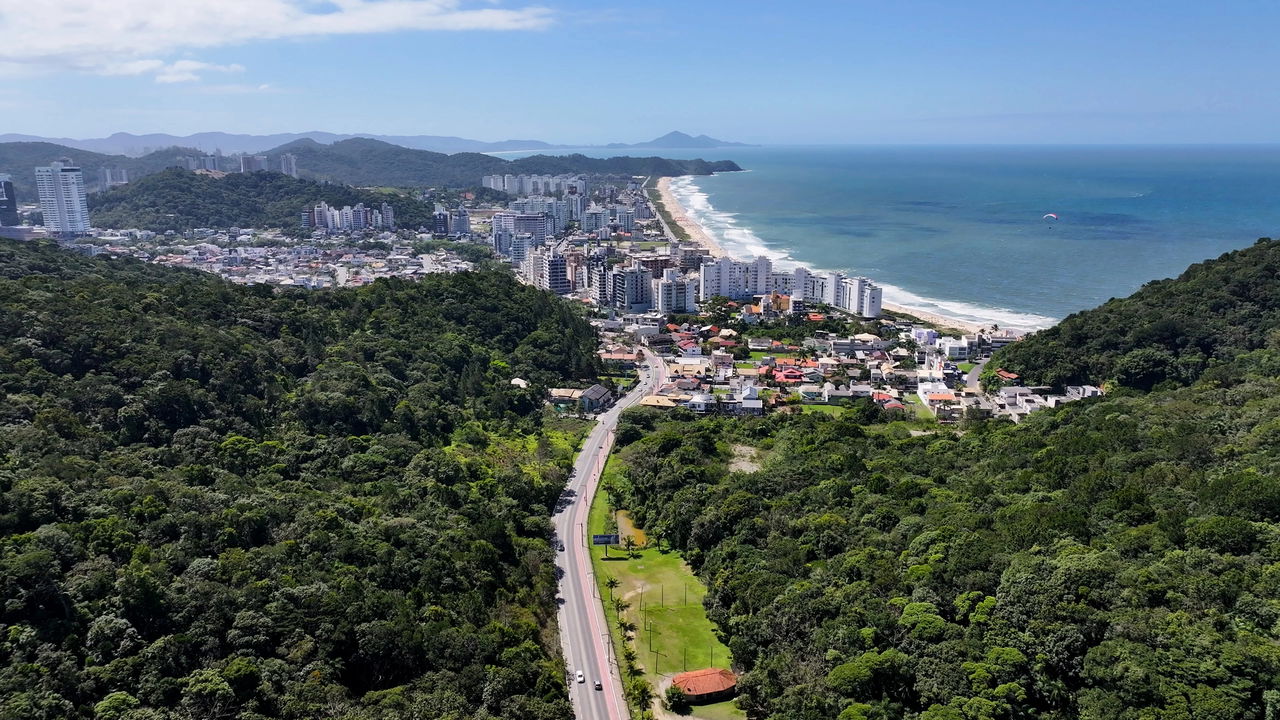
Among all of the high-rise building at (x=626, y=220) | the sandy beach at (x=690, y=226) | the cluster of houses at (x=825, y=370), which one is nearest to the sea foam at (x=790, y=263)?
the sandy beach at (x=690, y=226)

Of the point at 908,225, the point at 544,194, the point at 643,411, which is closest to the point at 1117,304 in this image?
the point at 643,411

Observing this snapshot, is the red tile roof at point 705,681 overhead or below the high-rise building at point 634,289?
below

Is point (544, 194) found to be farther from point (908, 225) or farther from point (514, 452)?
point (514, 452)

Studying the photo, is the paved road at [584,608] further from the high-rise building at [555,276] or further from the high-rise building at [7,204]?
the high-rise building at [7,204]

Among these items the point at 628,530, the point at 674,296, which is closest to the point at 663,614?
the point at 628,530

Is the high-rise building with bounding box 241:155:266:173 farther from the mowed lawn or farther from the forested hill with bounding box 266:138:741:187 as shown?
the mowed lawn

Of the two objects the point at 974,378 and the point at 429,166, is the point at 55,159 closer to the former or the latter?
the point at 429,166

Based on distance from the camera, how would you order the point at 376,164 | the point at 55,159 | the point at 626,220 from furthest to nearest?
the point at 376,164 < the point at 55,159 < the point at 626,220
